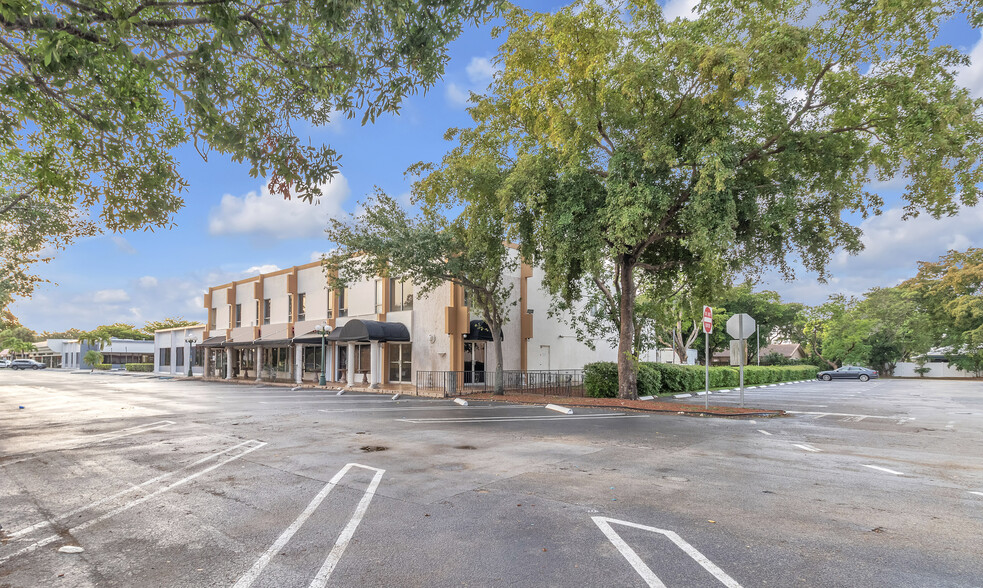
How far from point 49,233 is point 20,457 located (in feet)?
33.9

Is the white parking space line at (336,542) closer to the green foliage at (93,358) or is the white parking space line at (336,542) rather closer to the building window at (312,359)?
the building window at (312,359)

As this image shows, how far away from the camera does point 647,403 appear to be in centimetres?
1802

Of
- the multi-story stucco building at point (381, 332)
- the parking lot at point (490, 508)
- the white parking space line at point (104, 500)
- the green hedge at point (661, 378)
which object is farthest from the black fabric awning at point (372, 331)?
the white parking space line at point (104, 500)

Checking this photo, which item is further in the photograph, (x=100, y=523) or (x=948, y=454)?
(x=948, y=454)

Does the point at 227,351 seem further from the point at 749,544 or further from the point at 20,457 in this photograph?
the point at 749,544

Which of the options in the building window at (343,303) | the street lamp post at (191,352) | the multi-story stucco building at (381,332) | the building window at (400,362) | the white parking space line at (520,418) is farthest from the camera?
the street lamp post at (191,352)

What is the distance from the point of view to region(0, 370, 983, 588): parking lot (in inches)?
164

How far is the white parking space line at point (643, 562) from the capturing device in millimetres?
3932

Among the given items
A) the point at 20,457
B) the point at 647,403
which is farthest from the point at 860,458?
the point at 20,457

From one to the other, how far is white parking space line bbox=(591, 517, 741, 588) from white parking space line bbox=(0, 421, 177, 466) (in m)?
9.63

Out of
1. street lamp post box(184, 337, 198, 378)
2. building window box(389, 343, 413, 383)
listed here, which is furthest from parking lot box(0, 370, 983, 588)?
street lamp post box(184, 337, 198, 378)

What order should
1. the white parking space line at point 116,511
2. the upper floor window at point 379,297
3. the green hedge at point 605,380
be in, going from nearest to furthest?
the white parking space line at point 116,511 < the green hedge at point 605,380 < the upper floor window at point 379,297

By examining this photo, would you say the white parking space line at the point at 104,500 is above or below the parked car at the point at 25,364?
above

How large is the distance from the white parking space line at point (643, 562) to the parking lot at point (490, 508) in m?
0.02
